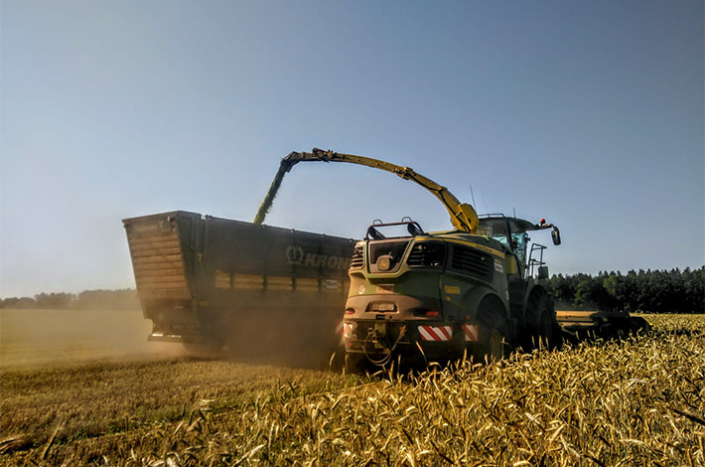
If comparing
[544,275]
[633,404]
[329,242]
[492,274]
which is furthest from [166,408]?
[544,275]

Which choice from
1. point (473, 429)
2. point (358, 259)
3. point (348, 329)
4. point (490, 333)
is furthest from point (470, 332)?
point (473, 429)

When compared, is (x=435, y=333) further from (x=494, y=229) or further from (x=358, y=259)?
(x=494, y=229)

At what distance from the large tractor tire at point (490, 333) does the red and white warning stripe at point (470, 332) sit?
0.33ft

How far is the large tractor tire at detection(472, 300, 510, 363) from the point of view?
718 centimetres

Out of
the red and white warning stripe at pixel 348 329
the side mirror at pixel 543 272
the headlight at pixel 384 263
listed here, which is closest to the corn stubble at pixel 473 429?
the red and white warning stripe at pixel 348 329

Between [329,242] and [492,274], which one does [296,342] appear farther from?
[492,274]

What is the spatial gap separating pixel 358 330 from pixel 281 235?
4.35 m

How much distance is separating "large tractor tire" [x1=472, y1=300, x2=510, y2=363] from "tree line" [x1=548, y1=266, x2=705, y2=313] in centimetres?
3250

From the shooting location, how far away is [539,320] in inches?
366

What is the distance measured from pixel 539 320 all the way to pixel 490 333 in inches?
97.5

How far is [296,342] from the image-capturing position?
1128 cm

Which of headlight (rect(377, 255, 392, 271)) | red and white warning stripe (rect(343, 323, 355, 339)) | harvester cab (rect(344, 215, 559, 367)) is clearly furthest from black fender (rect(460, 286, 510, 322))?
red and white warning stripe (rect(343, 323, 355, 339))

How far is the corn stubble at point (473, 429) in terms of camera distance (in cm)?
189

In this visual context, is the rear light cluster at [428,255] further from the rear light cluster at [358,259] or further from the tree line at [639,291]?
the tree line at [639,291]
